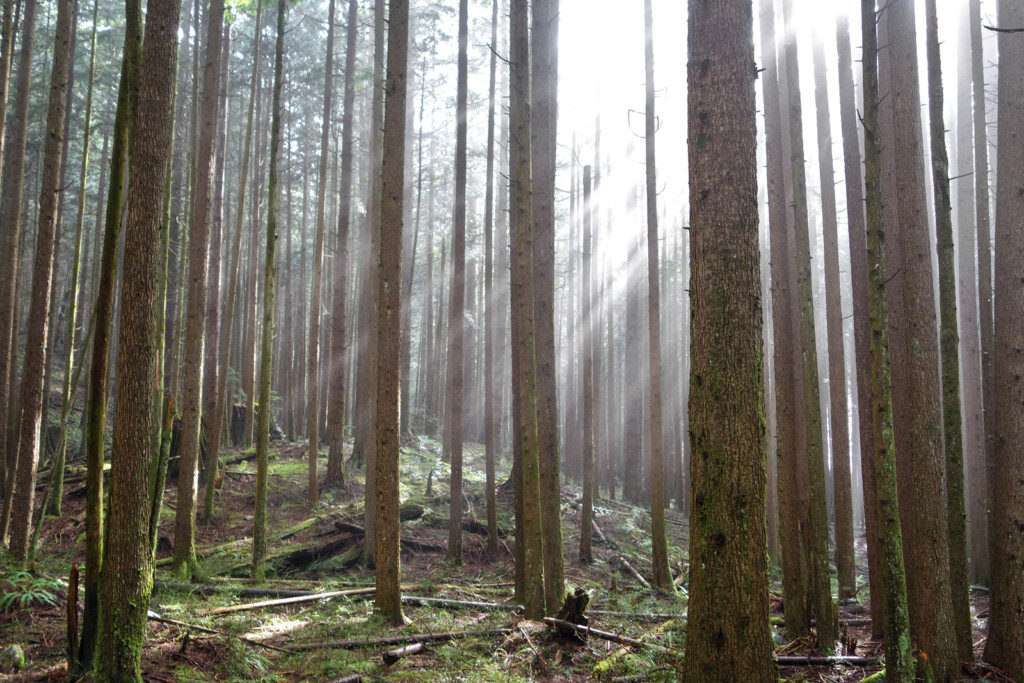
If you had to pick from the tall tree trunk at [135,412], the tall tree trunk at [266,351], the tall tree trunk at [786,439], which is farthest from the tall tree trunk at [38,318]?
the tall tree trunk at [786,439]

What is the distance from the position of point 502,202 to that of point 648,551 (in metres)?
12.5

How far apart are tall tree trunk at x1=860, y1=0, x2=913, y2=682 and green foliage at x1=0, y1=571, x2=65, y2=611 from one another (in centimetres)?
770

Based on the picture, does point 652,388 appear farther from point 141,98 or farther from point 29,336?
point 29,336

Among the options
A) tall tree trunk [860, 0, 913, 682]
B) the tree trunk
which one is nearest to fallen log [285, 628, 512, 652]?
tall tree trunk [860, 0, 913, 682]

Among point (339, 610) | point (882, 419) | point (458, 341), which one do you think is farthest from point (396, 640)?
point (458, 341)

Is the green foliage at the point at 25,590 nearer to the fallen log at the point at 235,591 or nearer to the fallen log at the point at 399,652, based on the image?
the fallen log at the point at 235,591

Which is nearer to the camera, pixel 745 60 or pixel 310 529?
pixel 745 60

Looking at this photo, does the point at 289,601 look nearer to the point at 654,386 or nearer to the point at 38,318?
the point at 38,318

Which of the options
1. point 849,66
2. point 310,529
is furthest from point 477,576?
point 849,66

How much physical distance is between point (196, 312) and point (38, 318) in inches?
76.8

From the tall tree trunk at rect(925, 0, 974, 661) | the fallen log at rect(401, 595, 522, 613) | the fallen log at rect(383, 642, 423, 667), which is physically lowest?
the fallen log at rect(401, 595, 522, 613)

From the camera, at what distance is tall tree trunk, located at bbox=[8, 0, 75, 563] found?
7816mm

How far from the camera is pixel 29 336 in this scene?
8242mm

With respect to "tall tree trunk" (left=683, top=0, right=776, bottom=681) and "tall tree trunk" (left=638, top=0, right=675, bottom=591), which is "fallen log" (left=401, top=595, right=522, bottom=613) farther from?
"tall tree trunk" (left=683, top=0, right=776, bottom=681)
